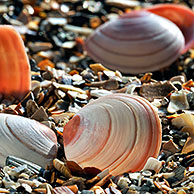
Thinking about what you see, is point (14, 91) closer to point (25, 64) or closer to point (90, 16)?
point (25, 64)

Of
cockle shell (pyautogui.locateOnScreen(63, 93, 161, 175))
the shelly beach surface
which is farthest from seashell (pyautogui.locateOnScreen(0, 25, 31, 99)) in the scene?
cockle shell (pyautogui.locateOnScreen(63, 93, 161, 175))

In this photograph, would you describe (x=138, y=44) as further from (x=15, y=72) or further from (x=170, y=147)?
(x=170, y=147)

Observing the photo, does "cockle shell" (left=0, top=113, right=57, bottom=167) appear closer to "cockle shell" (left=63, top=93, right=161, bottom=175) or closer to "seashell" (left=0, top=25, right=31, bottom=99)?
"cockle shell" (left=63, top=93, right=161, bottom=175)

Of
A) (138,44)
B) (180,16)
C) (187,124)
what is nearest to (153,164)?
(187,124)

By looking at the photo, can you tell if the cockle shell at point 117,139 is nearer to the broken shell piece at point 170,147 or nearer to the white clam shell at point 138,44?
the broken shell piece at point 170,147

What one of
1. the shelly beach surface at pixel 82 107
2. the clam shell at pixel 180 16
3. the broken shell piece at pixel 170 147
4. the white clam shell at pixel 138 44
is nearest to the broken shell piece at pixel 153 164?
the shelly beach surface at pixel 82 107

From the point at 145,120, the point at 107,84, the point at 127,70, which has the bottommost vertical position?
the point at 127,70

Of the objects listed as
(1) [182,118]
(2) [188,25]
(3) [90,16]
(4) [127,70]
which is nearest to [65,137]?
(1) [182,118]
